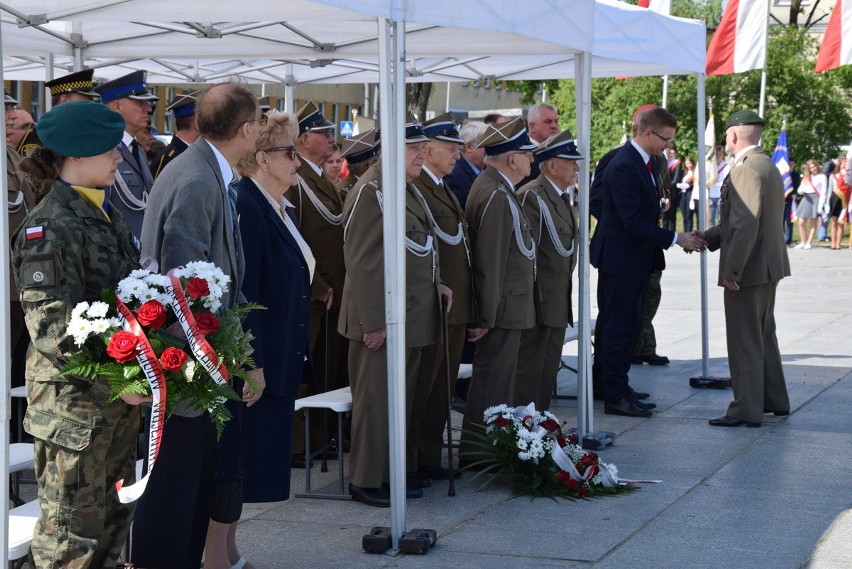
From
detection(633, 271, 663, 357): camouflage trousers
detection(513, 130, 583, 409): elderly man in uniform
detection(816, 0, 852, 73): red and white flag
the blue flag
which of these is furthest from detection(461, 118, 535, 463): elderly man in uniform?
the blue flag

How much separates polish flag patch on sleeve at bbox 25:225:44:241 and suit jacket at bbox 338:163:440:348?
2.38 meters

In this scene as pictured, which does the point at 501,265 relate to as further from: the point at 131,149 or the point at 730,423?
the point at 730,423

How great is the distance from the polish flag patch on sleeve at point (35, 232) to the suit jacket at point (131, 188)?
2796 millimetres

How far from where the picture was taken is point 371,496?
6.22 m

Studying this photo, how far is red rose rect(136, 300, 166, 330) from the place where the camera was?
142 inches

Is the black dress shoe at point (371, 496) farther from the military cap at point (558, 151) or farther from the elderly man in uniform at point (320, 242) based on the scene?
the military cap at point (558, 151)

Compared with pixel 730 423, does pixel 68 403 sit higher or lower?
higher

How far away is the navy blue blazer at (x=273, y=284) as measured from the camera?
4906 millimetres

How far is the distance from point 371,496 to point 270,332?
1.55m

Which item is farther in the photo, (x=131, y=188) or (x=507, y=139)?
(x=507, y=139)

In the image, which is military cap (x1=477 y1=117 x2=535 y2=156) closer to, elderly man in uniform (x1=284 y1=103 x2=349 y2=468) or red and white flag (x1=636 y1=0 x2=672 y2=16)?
elderly man in uniform (x1=284 y1=103 x2=349 y2=468)

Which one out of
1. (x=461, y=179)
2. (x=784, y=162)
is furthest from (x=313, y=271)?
(x=784, y=162)

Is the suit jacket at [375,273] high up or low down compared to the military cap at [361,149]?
down

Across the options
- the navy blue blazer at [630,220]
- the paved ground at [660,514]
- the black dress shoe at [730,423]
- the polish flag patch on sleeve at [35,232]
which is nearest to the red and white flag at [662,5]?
the navy blue blazer at [630,220]
